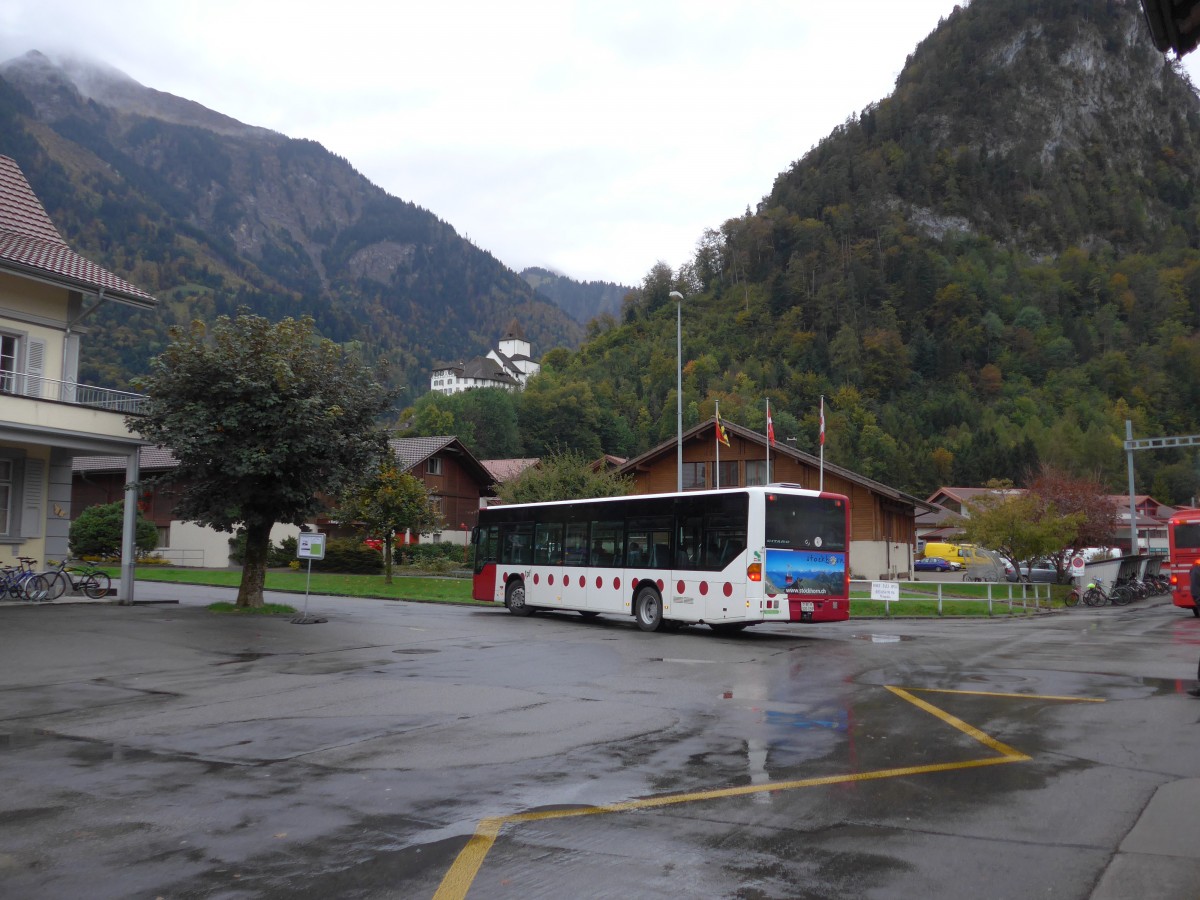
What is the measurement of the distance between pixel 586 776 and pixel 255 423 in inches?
644

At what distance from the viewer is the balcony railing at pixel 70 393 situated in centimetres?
2370

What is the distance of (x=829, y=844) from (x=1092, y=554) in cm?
6155

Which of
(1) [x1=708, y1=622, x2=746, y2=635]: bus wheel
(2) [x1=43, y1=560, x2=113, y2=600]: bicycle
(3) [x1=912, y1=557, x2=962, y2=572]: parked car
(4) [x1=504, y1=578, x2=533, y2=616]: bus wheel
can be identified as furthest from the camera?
(3) [x1=912, y1=557, x2=962, y2=572]: parked car

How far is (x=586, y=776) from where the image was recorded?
774 cm

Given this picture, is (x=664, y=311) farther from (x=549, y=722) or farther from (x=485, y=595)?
(x=549, y=722)

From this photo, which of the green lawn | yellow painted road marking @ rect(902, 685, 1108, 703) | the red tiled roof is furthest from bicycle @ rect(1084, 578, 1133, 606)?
the red tiled roof

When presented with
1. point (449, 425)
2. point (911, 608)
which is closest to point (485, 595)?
point (911, 608)

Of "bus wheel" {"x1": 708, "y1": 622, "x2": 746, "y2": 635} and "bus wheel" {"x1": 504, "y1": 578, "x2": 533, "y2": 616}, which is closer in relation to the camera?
"bus wheel" {"x1": 708, "y1": 622, "x2": 746, "y2": 635}

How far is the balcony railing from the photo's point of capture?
2370 cm

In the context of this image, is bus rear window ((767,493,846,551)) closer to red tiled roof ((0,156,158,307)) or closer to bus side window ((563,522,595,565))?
bus side window ((563,522,595,565))

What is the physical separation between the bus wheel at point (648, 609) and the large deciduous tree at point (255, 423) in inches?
282

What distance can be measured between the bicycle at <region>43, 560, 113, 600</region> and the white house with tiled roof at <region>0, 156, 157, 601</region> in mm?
937

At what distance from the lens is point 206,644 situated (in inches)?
669

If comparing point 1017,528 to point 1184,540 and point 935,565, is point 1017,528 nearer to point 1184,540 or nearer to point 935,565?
point 1184,540
